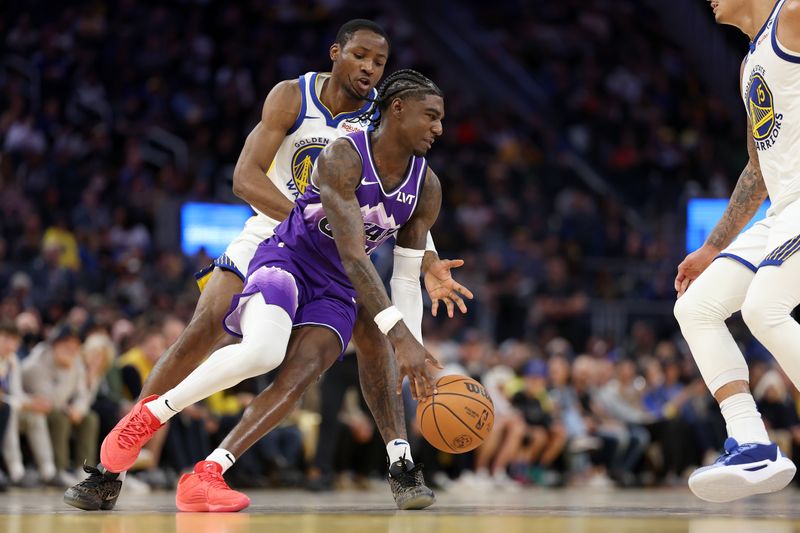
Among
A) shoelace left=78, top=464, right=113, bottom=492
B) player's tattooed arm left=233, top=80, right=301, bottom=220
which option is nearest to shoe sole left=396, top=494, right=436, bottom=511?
shoelace left=78, top=464, right=113, bottom=492

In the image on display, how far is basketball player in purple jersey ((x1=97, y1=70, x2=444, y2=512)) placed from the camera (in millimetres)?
5477

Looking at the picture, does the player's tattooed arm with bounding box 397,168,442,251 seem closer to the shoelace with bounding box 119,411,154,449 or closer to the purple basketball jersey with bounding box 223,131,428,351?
the purple basketball jersey with bounding box 223,131,428,351

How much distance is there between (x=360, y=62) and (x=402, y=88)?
72 centimetres

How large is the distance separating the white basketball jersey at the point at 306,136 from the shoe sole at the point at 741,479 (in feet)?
8.73

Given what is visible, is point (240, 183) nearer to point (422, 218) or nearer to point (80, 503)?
point (422, 218)

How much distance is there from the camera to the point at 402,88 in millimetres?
5754

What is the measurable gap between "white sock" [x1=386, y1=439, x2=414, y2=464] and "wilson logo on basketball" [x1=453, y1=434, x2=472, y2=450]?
0.42 meters

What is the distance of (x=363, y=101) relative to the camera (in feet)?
21.5

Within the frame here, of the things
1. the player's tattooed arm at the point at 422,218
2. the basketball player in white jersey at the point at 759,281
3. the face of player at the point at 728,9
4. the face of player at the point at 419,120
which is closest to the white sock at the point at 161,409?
the player's tattooed arm at the point at 422,218

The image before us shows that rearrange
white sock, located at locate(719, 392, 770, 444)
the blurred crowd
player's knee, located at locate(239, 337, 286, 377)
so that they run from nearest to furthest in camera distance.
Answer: white sock, located at locate(719, 392, 770, 444), player's knee, located at locate(239, 337, 286, 377), the blurred crowd

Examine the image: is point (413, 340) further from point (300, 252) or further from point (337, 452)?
point (337, 452)

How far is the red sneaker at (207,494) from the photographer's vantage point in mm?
5379

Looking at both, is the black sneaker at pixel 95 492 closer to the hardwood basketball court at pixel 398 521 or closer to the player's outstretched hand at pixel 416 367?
the hardwood basketball court at pixel 398 521

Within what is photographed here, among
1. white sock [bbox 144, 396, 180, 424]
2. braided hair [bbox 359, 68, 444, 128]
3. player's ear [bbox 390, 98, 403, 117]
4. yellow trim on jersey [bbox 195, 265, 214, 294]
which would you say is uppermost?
braided hair [bbox 359, 68, 444, 128]
